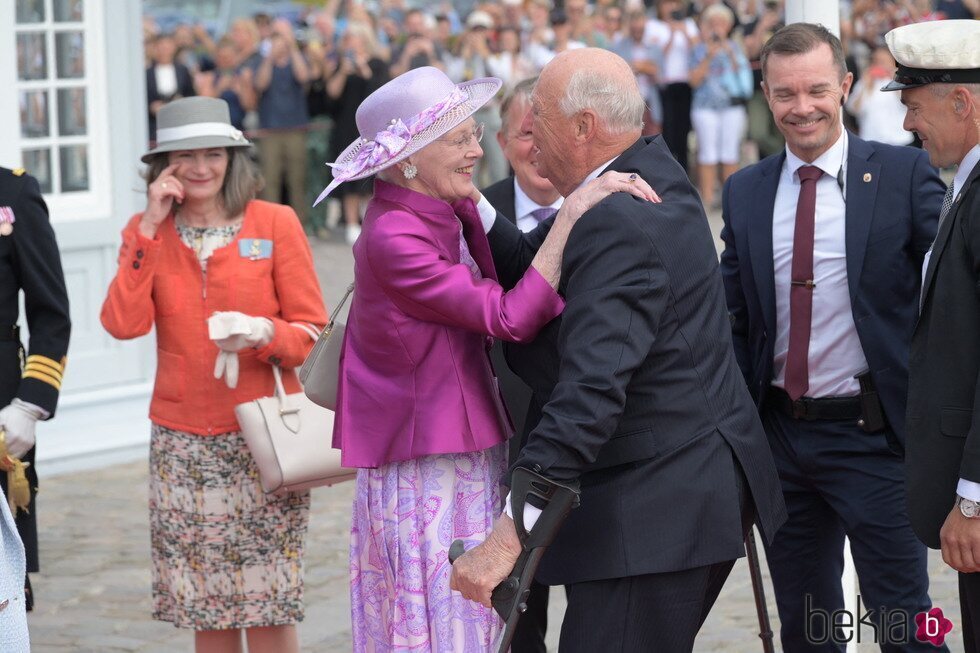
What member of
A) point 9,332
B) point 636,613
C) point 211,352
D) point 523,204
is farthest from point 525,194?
point 636,613

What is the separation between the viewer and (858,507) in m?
4.13

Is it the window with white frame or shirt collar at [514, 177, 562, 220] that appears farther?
the window with white frame

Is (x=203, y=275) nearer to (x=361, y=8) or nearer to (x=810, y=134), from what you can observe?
(x=810, y=134)

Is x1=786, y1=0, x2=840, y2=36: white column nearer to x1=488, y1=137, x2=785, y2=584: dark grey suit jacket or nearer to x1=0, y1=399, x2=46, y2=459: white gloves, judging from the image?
x1=488, y1=137, x2=785, y2=584: dark grey suit jacket

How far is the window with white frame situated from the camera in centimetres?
814

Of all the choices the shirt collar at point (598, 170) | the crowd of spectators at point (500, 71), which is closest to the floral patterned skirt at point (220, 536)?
the shirt collar at point (598, 170)


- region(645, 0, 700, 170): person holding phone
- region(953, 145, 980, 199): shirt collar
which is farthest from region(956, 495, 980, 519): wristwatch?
region(645, 0, 700, 170): person holding phone

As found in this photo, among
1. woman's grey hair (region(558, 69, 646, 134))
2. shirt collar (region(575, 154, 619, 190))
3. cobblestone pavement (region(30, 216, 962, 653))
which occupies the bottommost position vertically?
cobblestone pavement (region(30, 216, 962, 653))

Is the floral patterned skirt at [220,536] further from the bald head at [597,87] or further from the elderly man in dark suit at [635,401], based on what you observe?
the bald head at [597,87]

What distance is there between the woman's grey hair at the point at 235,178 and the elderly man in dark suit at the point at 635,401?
5.19ft

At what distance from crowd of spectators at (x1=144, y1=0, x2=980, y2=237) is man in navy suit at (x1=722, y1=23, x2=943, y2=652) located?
11365 millimetres

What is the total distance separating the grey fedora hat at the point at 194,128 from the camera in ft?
15.2

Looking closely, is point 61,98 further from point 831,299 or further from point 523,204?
point 831,299

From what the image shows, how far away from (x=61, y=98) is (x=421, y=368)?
18.2ft
